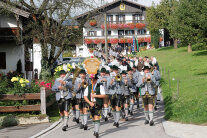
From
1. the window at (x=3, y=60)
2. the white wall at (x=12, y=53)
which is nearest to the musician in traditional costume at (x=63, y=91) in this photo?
the white wall at (x=12, y=53)

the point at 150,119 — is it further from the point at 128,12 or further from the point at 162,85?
the point at 128,12

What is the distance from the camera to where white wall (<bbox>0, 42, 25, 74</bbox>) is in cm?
2759

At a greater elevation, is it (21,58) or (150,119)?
(21,58)

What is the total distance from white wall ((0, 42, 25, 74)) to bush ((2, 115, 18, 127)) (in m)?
14.5

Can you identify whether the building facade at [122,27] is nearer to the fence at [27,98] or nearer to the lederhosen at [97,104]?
the fence at [27,98]

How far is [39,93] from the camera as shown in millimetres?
14219

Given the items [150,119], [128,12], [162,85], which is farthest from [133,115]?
[128,12]

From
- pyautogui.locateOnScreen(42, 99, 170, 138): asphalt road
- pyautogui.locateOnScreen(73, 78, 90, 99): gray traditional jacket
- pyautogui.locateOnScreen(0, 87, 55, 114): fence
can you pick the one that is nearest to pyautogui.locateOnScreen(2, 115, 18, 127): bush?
pyautogui.locateOnScreen(0, 87, 55, 114): fence

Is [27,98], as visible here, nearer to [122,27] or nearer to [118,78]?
[118,78]

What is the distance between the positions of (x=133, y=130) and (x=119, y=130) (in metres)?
0.45

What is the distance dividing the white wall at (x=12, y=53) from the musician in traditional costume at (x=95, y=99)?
18136 millimetres

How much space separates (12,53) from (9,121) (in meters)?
14.9

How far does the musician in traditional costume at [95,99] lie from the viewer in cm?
1041

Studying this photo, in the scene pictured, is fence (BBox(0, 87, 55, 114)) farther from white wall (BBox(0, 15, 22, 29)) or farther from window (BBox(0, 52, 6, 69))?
window (BBox(0, 52, 6, 69))
